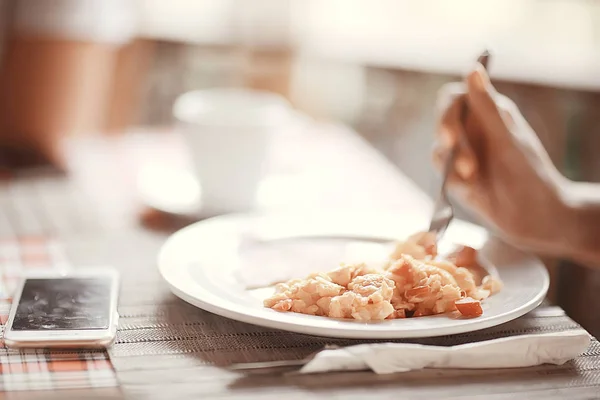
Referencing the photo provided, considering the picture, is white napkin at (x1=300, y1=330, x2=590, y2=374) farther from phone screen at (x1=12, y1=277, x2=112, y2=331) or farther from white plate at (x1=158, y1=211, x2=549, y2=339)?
phone screen at (x1=12, y1=277, x2=112, y2=331)

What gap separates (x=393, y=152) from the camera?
2945 mm

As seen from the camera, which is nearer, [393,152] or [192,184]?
[192,184]

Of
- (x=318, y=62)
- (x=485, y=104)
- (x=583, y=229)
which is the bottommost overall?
(x=318, y=62)

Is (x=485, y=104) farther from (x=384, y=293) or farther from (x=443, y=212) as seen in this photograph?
(x=384, y=293)

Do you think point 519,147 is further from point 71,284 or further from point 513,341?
point 71,284

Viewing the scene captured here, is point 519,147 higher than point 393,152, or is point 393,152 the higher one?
point 519,147

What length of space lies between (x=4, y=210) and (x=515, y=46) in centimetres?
181

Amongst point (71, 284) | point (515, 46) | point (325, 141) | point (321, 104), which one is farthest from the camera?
point (321, 104)

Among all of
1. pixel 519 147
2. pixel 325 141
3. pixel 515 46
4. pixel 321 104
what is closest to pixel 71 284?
pixel 519 147

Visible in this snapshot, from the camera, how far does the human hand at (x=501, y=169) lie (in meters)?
1.16

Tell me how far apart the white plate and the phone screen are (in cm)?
8

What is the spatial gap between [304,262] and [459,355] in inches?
11.1

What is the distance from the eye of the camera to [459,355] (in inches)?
30.7

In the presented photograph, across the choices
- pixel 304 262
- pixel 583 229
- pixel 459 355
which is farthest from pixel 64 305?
pixel 583 229
